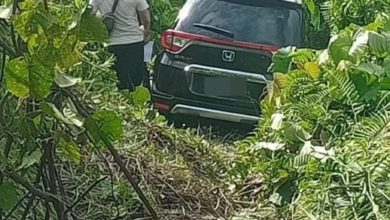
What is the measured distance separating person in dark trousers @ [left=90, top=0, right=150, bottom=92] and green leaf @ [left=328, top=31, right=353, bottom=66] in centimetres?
343

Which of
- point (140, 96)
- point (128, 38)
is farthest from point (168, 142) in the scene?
point (128, 38)

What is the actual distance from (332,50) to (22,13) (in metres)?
1.58

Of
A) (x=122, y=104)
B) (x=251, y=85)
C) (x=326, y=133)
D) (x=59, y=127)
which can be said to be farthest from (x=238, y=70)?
(x=59, y=127)

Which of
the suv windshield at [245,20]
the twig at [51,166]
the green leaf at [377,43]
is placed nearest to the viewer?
the twig at [51,166]

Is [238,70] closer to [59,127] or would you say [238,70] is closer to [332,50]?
[332,50]

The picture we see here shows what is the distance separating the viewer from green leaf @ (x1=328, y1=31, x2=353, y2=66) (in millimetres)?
3025

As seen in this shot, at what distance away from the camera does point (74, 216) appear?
8.31ft

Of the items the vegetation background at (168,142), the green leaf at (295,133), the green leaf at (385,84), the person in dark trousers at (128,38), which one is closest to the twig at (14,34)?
the vegetation background at (168,142)

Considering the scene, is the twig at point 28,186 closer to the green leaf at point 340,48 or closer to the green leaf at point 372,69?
the green leaf at point 372,69

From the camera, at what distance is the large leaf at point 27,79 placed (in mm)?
1734

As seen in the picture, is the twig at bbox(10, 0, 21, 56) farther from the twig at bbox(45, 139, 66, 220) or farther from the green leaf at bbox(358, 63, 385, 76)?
the green leaf at bbox(358, 63, 385, 76)

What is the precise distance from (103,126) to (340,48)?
1383 mm

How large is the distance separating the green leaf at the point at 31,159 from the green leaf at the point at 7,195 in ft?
0.18

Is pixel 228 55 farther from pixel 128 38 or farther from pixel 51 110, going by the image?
pixel 51 110
